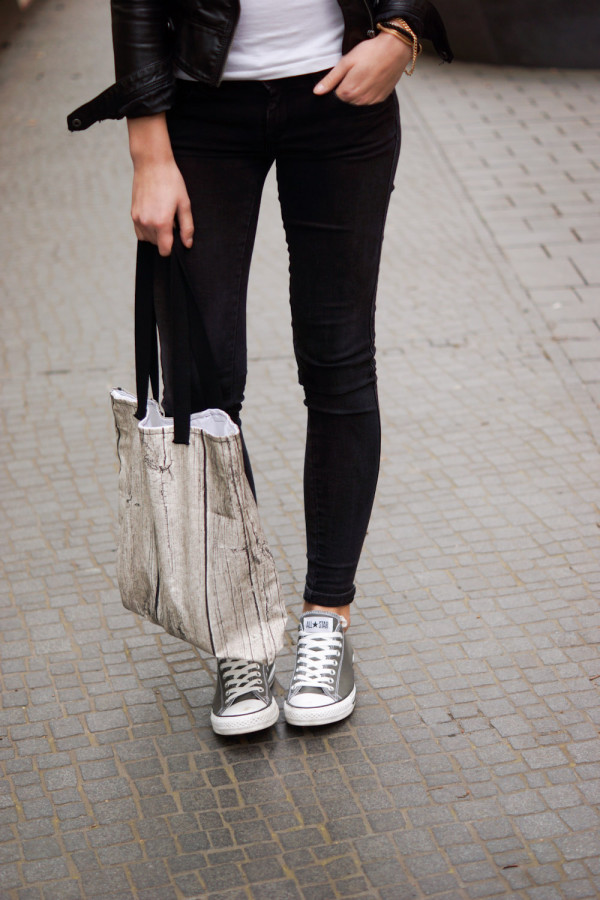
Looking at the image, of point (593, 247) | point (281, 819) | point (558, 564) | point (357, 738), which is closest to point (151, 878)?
point (281, 819)

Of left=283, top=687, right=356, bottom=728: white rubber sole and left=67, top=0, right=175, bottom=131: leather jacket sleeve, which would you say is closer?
left=67, top=0, right=175, bottom=131: leather jacket sleeve

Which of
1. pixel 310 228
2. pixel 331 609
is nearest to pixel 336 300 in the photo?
pixel 310 228

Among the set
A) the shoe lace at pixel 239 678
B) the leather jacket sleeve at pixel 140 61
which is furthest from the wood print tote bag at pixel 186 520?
the leather jacket sleeve at pixel 140 61

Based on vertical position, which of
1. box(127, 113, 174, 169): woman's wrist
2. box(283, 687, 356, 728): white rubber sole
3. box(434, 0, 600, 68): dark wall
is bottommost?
box(434, 0, 600, 68): dark wall

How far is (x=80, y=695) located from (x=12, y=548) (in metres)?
0.69

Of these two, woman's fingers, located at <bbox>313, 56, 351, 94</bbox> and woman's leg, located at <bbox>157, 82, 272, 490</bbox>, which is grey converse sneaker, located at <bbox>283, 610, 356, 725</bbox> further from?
woman's fingers, located at <bbox>313, 56, 351, 94</bbox>

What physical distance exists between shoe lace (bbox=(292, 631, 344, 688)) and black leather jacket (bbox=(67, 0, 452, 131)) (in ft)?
3.63

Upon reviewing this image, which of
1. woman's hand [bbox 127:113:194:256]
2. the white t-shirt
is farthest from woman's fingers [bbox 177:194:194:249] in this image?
the white t-shirt

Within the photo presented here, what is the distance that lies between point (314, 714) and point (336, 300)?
0.83 metres

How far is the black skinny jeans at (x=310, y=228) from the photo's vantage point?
1.96m

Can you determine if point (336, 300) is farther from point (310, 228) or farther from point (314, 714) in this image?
point (314, 714)

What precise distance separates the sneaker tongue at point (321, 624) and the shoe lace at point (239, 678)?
14cm

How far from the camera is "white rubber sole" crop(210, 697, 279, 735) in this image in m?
2.17

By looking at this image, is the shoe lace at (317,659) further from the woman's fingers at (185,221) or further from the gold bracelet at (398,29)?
the gold bracelet at (398,29)
